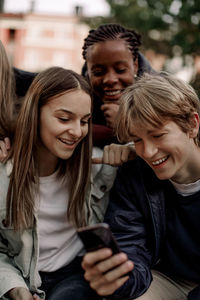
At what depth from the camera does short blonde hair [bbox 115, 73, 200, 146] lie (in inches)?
82.7

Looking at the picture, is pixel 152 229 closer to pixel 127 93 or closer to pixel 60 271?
pixel 60 271

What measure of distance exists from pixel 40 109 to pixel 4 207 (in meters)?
0.58

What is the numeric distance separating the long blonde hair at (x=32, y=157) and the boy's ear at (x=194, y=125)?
2.02 feet

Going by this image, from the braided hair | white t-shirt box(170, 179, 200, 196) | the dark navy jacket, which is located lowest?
the dark navy jacket

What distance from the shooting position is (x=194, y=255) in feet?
7.20

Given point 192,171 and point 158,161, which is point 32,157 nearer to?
point 158,161

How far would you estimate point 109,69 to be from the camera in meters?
2.85

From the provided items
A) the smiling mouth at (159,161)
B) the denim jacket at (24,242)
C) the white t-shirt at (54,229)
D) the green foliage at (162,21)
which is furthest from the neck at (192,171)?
the green foliage at (162,21)

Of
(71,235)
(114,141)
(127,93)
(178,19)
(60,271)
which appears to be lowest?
(60,271)

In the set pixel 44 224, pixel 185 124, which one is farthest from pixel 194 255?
pixel 44 224

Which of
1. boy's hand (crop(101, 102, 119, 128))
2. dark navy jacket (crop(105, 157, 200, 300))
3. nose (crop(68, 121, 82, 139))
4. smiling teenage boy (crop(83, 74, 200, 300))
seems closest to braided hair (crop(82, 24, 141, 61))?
boy's hand (crop(101, 102, 119, 128))

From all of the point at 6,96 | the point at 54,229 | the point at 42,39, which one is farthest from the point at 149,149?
the point at 42,39

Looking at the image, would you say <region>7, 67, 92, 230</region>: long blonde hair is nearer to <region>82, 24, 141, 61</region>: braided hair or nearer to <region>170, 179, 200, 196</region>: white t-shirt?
<region>170, 179, 200, 196</region>: white t-shirt

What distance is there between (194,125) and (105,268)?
3.10 ft
